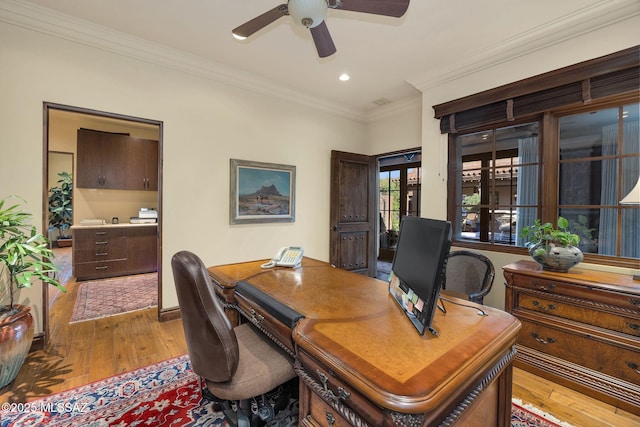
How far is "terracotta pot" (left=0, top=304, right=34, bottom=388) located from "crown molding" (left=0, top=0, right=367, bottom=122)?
2.49m

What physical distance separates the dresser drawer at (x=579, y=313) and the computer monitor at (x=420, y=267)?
161 cm

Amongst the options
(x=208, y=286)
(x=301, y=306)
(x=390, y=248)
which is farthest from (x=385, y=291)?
(x=390, y=248)

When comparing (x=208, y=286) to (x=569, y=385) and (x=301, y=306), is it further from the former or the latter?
(x=569, y=385)

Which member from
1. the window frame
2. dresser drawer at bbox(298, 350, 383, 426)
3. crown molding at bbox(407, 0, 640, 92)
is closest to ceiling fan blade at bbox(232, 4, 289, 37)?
dresser drawer at bbox(298, 350, 383, 426)

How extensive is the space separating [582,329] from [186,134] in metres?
4.10

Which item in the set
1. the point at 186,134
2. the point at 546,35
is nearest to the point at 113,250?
the point at 186,134

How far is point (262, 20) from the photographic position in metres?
1.88

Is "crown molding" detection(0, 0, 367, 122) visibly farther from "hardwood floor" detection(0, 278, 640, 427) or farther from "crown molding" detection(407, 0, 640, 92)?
"hardwood floor" detection(0, 278, 640, 427)

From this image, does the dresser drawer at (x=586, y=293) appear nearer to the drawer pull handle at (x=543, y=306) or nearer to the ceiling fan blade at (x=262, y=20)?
the drawer pull handle at (x=543, y=306)

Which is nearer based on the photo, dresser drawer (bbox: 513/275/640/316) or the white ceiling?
dresser drawer (bbox: 513/275/640/316)

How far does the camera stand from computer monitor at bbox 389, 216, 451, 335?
0.96 meters

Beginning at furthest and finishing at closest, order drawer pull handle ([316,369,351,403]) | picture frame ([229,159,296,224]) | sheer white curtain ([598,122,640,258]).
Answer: picture frame ([229,159,296,224]) → sheer white curtain ([598,122,640,258]) → drawer pull handle ([316,369,351,403])

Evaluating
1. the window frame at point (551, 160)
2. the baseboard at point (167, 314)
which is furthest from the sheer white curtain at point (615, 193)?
the baseboard at point (167, 314)

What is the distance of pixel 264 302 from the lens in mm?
1349
